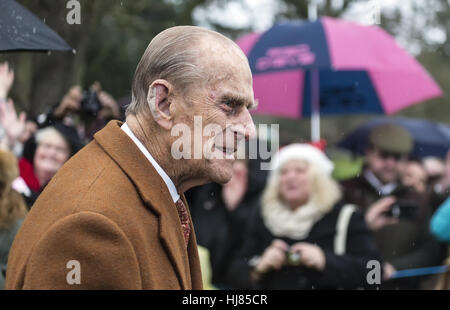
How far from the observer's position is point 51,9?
518 cm

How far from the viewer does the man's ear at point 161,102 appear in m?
1.82

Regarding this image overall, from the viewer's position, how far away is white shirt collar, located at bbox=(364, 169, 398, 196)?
6207mm

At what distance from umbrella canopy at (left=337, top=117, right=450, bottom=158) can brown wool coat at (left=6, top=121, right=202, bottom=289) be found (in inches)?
249

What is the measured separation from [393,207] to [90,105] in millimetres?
2904

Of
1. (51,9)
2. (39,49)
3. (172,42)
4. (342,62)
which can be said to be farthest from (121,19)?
(172,42)

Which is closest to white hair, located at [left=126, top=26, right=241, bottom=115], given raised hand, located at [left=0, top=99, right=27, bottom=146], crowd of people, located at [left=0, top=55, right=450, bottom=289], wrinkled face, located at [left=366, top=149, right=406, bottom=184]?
crowd of people, located at [left=0, top=55, right=450, bottom=289]

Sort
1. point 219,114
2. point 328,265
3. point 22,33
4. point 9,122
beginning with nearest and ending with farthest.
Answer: point 219,114, point 22,33, point 9,122, point 328,265

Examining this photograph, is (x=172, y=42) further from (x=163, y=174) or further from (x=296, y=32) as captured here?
Result: (x=296, y=32)

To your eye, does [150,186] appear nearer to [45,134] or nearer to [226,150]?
[226,150]

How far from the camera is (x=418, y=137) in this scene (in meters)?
8.48

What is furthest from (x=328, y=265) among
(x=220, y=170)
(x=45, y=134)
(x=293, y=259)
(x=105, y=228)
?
(x=105, y=228)

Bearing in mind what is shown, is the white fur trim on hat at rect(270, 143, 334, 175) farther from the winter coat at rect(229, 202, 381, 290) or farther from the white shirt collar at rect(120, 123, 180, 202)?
the white shirt collar at rect(120, 123, 180, 202)
